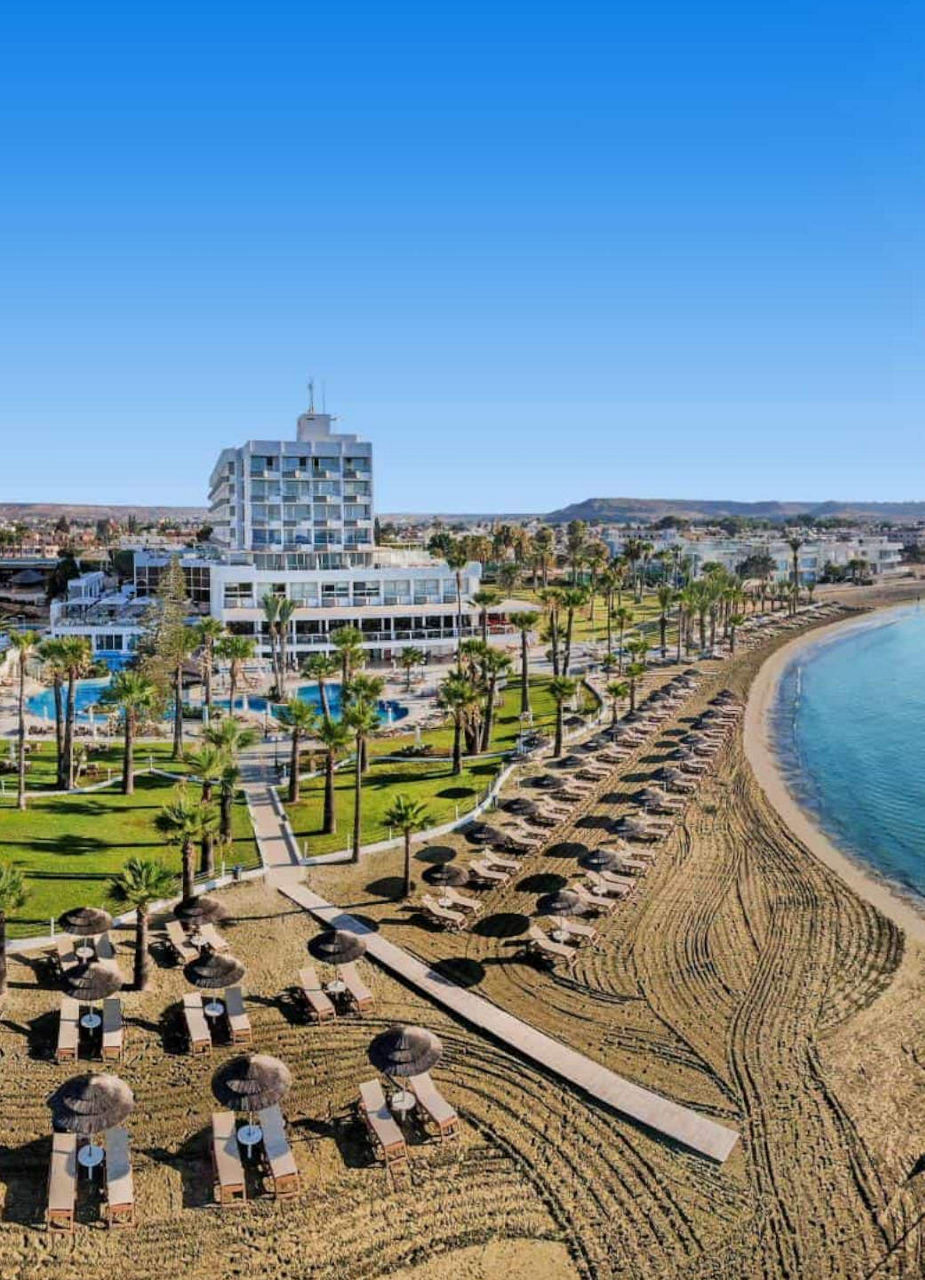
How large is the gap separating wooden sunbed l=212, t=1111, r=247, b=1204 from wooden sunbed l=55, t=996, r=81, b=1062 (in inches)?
186

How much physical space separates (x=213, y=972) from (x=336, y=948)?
3202mm

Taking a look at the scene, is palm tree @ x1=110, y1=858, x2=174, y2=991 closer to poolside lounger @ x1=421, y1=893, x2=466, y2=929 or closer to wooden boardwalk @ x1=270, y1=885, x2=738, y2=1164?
wooden boardwalk @ x1=270, y1=885, x2=738, y2=1164

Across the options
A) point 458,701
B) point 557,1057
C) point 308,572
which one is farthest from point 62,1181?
point 308,572

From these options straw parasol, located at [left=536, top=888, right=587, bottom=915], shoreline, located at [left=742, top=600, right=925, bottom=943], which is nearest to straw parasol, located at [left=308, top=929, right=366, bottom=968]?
straw parasol, located at [left=536, top=888, right=587, bottom=915]

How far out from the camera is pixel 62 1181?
1755cm

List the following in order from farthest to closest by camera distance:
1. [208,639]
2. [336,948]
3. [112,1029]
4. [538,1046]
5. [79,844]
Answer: [208,639] → [79,844] → [336,948] → [112,1029] → [538,1046]

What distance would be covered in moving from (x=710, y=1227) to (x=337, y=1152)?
7347 mm

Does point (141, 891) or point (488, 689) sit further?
point (488, 689)

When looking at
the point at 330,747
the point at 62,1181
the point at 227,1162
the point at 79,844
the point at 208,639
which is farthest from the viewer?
the point at 208,639

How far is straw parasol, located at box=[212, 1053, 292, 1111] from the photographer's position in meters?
18.8

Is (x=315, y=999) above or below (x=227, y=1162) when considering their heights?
above

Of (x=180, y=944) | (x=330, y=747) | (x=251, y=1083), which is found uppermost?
(x=330, y=747)

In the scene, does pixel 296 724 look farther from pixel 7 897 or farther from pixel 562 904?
pixel 7 897

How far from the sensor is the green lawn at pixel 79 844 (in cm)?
2971
